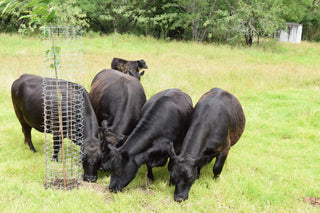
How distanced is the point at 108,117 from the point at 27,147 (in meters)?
1.79

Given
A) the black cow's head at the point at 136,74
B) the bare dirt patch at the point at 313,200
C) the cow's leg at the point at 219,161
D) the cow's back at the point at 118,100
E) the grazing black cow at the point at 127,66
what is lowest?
the bare dirt patch at the point at 313,200

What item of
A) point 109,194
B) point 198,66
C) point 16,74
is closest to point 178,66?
point 198,66

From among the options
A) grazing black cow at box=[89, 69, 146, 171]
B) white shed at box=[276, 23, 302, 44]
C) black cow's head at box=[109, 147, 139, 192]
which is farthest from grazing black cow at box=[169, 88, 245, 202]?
white shed at box=[276, 23, 302, 44]

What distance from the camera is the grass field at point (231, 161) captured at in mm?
4406

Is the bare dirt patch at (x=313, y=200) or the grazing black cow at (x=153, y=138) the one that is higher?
the grazing black cow at (x=153, y=138)

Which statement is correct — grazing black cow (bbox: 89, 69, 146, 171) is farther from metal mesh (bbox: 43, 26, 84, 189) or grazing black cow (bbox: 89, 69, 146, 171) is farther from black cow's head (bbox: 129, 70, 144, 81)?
black cow's head (bbox: 129, 70, 144, 81)

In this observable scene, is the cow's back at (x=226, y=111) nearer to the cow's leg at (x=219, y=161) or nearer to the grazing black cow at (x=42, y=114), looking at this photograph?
the cow's leg at (x=219, y=161)

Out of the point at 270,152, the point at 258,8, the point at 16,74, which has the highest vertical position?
the point at 258,8

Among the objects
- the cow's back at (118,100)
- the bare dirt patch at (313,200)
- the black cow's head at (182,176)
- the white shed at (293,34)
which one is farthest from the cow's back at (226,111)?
the white shed at (293,34)

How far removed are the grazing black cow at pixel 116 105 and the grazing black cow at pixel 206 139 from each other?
3.79 ft

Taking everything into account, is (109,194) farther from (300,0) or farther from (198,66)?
(300,0)

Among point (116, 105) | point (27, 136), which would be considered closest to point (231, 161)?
point (116, 105)

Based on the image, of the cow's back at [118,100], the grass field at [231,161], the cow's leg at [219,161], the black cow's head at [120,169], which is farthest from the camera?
the cow's back at [118,100]

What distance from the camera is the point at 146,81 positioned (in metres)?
11.3
